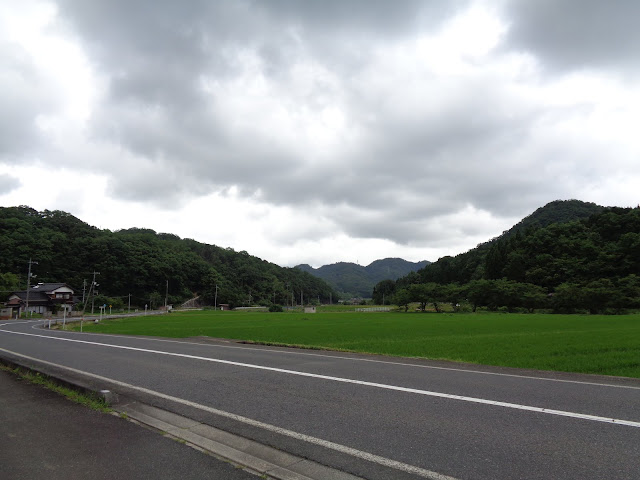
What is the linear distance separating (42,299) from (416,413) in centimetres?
8943

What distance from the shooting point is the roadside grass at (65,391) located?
20.7 feet

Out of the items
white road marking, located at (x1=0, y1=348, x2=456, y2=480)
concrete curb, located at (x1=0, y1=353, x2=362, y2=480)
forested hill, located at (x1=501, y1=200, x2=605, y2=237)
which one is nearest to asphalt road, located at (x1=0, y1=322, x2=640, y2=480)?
white road marking, located at (x1=0, y1=348, x2=456, y2=480)

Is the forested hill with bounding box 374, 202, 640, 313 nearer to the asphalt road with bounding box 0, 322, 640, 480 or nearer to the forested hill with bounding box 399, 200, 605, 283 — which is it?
the forested hill with bounding box 399, 200, 605, 283

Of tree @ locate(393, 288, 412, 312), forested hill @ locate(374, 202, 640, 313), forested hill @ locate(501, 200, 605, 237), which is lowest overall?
tree @ locate(393, 288, 412, 312)

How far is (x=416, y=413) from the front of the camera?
229 inches

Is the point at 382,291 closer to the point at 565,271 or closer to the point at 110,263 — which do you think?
the point at 565,271

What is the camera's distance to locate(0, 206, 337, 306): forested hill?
291 feet

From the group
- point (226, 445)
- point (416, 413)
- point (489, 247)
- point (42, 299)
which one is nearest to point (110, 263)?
point (42, 299)

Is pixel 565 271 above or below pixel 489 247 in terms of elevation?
below

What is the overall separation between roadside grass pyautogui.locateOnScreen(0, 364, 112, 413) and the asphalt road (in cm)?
76

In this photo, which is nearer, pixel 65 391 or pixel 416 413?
pixel 416 413

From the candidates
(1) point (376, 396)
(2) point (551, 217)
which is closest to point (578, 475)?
(1) point (376, 396)

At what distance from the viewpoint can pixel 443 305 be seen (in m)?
100

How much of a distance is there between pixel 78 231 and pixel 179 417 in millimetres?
120382
